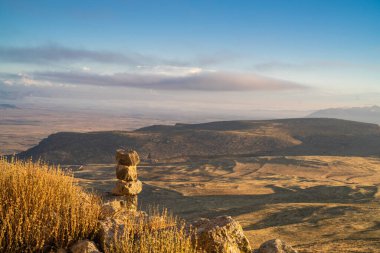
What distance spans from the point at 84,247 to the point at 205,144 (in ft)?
206

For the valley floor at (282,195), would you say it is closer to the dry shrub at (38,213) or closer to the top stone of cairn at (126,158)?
the top stone of cairn at (126,158)

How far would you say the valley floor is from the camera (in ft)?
50.2

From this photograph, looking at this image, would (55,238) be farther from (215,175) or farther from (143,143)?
(143,143)

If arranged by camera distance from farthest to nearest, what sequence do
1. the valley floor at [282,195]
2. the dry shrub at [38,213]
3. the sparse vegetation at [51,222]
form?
the valley floor at [282,195] < the dry shrub at [38,213] < the sparse vegetation at [51,222]

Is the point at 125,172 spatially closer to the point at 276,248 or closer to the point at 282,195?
the point at 276,248

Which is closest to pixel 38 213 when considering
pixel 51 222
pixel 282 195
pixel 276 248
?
pixel 51 222

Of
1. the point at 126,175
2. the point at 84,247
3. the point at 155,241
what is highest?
the point at 155,241

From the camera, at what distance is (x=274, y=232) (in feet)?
52.3

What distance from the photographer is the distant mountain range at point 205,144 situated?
62906 millimetres

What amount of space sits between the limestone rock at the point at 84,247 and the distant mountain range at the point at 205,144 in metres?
52.7

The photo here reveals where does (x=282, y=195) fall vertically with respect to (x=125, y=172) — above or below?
below

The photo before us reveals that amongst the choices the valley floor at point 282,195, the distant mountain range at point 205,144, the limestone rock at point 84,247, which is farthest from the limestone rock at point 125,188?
the distant mountain range at point 205,144

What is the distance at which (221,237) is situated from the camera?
648 cm

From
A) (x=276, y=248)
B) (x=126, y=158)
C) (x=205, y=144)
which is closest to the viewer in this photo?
(x=276, y=248)
